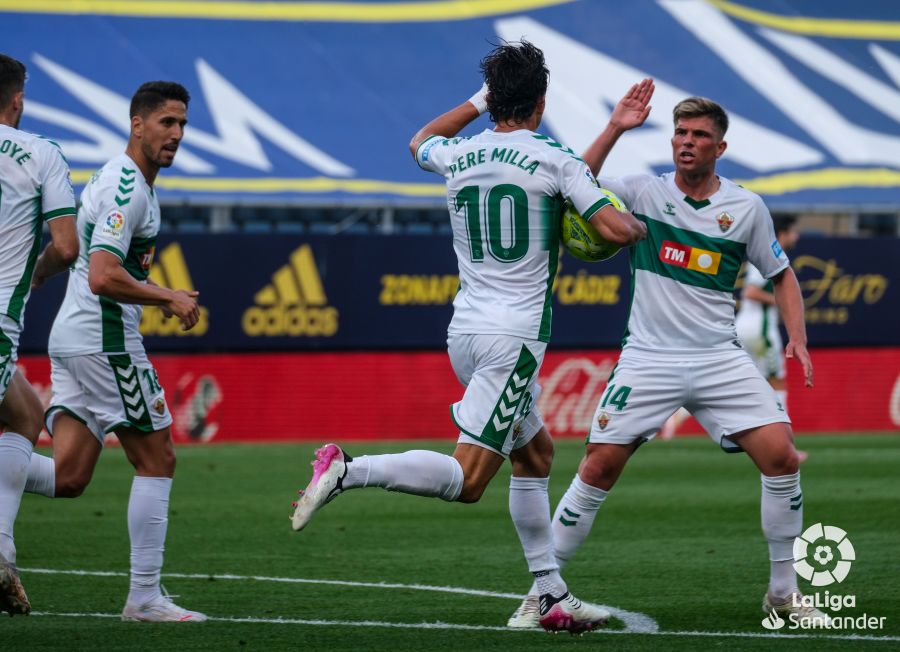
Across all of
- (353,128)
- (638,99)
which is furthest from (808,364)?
(353,128)

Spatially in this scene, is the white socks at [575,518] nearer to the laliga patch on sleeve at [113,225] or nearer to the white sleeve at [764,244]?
the white sleeve at [764,244]

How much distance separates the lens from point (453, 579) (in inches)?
321

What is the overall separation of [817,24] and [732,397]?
16.5m

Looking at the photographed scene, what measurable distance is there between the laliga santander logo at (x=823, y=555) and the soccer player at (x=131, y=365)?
2958 mm

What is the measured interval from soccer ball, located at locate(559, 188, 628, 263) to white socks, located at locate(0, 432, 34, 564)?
8.85ft

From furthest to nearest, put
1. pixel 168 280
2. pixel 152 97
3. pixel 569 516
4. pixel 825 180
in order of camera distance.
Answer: pixel 825 180 < pixel 168 280 < pixel 569 516 < pixel 152 97

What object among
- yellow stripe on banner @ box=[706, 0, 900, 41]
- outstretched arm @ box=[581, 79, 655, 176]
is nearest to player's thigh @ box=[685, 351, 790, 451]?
outstretched arm @ box=[581, 79, 655, 176]

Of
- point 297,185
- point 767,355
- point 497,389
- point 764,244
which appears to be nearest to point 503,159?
point 497,389

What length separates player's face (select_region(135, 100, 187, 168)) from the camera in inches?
267

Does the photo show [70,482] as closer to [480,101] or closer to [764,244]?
[480,101]

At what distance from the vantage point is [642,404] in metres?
6.92

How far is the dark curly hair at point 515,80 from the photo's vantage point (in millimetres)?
6094

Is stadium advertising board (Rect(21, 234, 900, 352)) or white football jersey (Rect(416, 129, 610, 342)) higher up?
white football jersey (Rect(416, 129, 610, 342))

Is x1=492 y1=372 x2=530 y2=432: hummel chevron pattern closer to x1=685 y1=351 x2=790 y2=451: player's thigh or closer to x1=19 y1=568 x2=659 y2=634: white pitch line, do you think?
x1=19 y1=568 x2=659 y2=634: white pitch line
